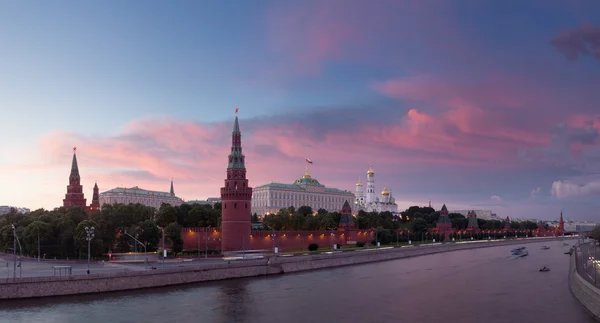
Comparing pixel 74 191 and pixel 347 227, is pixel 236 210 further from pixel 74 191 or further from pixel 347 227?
pixel 74 191

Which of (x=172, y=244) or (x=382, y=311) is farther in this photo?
(x=172, y=244)

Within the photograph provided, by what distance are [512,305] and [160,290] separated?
106ft

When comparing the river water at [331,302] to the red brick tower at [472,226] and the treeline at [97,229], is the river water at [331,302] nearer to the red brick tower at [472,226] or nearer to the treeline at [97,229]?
the treeline at [97,229]

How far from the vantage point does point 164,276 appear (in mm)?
53500

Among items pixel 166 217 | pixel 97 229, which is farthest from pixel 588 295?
pixel 166 217

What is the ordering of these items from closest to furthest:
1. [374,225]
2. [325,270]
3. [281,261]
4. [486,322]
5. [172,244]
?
[486,322] < [281,261] < [325,270] < [172,244] < [374,225]

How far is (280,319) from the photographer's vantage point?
39844 mm

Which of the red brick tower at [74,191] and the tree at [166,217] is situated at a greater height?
the red brick tower at [74,191]

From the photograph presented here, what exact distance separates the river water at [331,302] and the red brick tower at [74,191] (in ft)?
212

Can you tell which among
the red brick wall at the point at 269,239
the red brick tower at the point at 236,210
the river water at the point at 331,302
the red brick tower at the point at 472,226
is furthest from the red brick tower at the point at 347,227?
the red brick tower at the point at 472,226

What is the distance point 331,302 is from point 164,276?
1742 cm

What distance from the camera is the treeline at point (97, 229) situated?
69375 millimetres

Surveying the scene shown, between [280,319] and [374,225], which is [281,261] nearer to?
[280,319]

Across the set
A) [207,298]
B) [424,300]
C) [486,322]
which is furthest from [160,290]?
[486,322]
